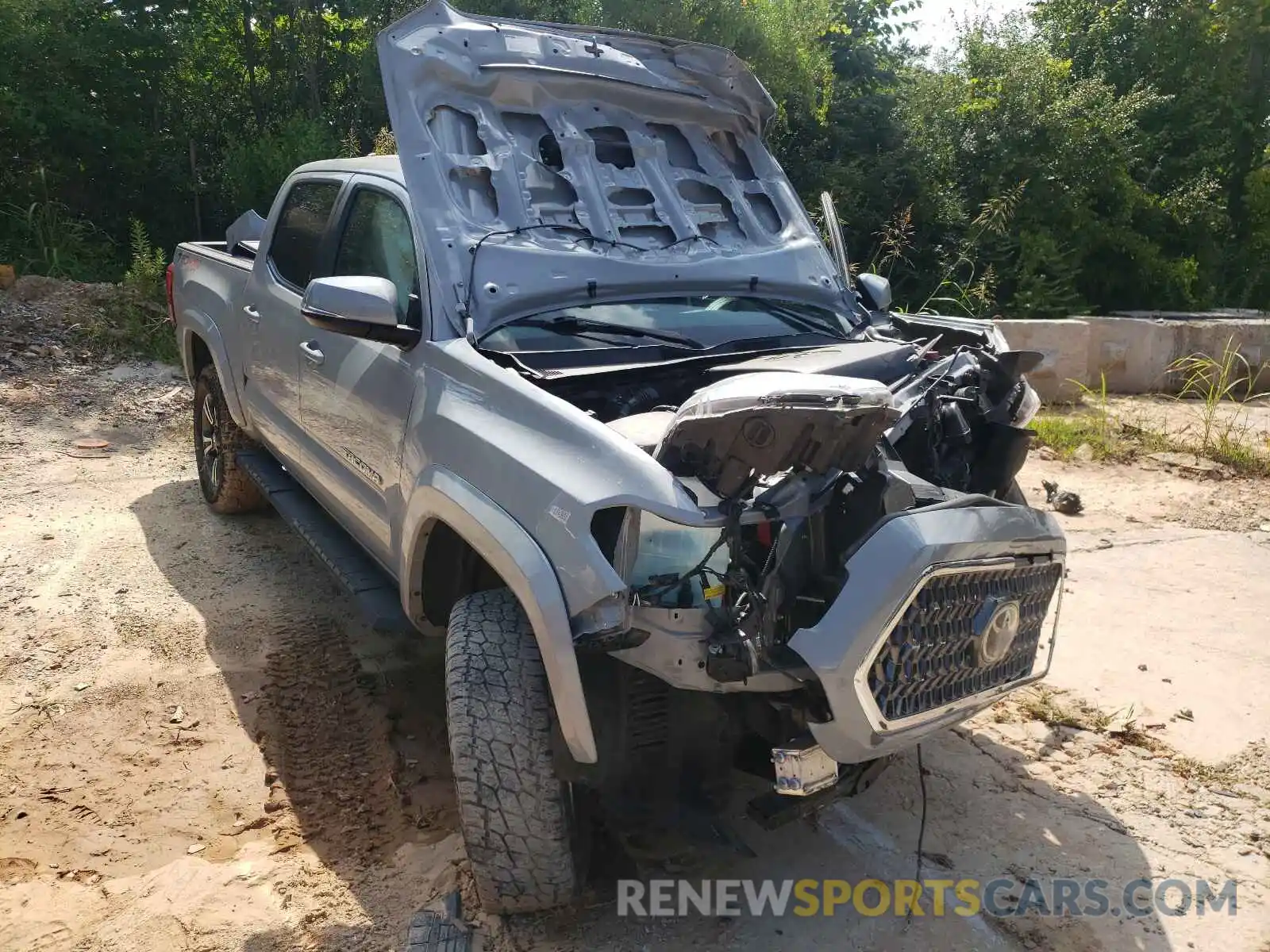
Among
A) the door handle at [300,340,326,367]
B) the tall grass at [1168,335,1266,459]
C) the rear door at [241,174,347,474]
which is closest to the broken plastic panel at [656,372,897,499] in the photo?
the door handle at [300,340,326,367]

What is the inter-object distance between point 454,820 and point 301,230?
2.54m

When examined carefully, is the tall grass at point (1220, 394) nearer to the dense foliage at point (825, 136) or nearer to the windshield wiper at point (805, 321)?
the dense foliage at point (825, 136)

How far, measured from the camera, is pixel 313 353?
3.92 meters

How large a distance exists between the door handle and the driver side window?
0.29 meters

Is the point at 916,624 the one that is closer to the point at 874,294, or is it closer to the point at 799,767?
the point at 799,767

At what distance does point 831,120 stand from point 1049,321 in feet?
12.4

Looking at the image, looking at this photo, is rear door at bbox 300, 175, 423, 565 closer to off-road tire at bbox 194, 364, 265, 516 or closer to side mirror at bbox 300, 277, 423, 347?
side mirror at bbox 300, 277, 423, 347

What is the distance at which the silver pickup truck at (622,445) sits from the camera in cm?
238

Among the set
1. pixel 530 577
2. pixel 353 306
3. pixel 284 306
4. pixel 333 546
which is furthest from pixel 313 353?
pixel 530 577

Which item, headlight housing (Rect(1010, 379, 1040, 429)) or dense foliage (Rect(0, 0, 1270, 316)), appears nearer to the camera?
headlight housing (Rect(1010, 379, 1040, 429))

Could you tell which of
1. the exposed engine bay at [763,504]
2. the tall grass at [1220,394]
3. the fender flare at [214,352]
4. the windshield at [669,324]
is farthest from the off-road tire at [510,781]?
the tall grass at [1220,394]

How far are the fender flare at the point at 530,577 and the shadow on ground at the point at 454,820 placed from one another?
0.67 m

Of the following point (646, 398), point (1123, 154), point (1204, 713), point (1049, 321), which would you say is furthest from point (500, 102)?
point (1123, 154)

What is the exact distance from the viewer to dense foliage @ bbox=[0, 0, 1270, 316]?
9383 millimetres
